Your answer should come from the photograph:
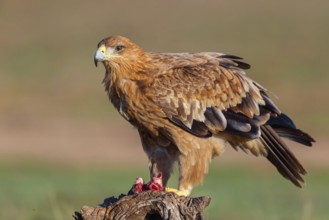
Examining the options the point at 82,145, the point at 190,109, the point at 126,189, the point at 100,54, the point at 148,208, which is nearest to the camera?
the point at 148,208

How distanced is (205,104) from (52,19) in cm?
3247

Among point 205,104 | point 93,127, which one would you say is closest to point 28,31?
point 93,127

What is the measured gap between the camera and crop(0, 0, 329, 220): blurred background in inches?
635

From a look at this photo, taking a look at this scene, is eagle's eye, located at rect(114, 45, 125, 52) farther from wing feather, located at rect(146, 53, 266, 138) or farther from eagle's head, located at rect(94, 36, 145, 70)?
wing feather, located at rect(146, 53, 266, 138)

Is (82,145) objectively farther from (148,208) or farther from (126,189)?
(148,208)

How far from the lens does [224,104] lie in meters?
10.3

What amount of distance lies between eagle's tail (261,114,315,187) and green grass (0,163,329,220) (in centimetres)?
29

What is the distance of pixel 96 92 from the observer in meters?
30.9

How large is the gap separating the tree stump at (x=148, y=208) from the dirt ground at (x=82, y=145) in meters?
15.0

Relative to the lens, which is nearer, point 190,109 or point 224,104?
point 190,109

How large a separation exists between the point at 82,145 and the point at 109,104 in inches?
185

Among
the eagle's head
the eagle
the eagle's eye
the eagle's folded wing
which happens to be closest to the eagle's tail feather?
the eagle

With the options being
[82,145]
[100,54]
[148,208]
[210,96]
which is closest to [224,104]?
[210,96]

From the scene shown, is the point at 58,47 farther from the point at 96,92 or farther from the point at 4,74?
the point at 96,92
